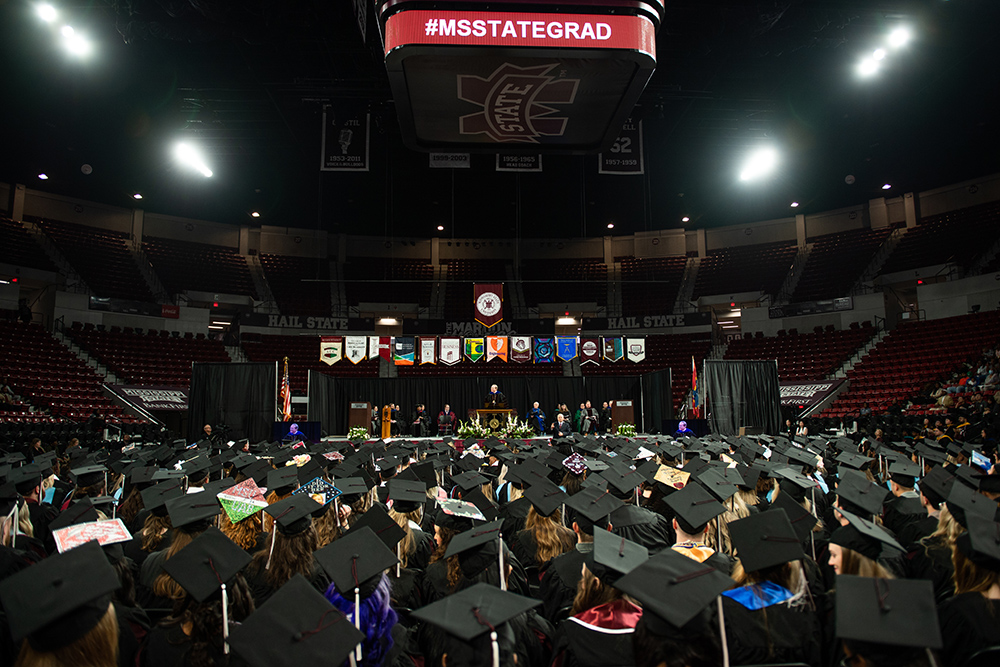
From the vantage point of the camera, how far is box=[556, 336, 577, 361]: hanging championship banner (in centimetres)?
1919

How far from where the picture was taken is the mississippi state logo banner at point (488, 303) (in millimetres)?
19484

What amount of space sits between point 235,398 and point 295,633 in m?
16.0

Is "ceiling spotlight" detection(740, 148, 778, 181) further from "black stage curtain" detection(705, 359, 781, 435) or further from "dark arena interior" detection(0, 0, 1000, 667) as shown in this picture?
"black stage curtain" detection(705, 359, 781, 435)

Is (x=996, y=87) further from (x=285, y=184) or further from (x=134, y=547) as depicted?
(x=285, y=184)

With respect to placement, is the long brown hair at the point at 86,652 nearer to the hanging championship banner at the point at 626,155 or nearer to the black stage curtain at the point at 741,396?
the hanging championship banner at the point at 626,155

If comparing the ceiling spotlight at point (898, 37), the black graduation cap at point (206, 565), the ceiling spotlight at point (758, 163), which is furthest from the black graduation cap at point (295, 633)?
the ceiling spotlight at point (758, 163)

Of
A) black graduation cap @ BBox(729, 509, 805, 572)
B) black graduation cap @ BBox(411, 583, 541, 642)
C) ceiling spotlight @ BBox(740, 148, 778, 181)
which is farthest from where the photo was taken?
ceiling spotlight @ BBox(740, 148, 778, 181)

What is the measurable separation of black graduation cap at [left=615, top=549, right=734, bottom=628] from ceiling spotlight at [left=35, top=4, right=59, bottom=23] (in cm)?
1353

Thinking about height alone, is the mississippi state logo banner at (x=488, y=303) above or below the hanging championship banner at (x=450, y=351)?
above

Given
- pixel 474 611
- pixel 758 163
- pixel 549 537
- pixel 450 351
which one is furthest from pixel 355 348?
pixel 474 611

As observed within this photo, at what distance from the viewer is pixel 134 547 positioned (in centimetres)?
420

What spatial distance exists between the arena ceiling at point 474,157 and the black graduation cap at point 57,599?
1100 centimetres

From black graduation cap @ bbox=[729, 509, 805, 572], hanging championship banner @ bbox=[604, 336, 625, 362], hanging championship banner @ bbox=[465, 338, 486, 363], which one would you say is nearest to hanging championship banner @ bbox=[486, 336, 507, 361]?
hanging championship banner @ bbox=[465, 338, 486, 363]

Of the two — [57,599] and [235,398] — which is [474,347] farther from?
[57,599]
